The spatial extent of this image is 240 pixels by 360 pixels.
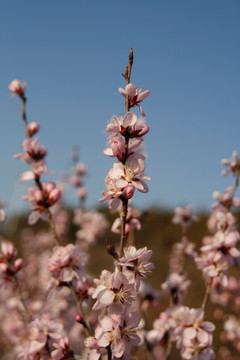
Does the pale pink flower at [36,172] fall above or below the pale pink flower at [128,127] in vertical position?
below

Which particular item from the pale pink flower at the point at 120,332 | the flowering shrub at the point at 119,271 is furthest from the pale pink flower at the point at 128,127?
the pale pink flower at the point at 120,332

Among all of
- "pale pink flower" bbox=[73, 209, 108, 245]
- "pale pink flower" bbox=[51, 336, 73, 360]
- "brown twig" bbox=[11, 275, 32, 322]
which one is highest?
"pale pink flower" bbox=[73, 209, 108, 245]

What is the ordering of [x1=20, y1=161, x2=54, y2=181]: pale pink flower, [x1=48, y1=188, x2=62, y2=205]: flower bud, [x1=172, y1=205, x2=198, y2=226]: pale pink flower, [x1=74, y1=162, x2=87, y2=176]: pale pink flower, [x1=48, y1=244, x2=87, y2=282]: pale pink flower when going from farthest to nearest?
[x1=74, y1=162, x2=87, y2=176]: pale pink flower
[x1=172, y1=205, x2=198, y2=226]: pale pink flower
[x1=20, y1=161, x2=54, y2=181]: pale pink flower
[x1=48, y1=188, x2=62, y2=205]: flower bud
[x1=48, y1=244, x2=87, y2=282]: pale pink flower

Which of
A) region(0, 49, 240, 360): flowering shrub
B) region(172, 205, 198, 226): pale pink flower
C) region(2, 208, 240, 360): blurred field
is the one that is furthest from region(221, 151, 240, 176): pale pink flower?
region(2, 208, 240, 360): blurred field

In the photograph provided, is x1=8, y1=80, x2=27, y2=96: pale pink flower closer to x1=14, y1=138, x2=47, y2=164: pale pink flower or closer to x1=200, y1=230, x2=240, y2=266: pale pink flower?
x1=14, y1=138, x2=47, y2=164: pale pink flower

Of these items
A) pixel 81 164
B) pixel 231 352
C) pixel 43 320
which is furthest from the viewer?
pixel 231 352

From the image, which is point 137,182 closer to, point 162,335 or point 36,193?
point 36,193

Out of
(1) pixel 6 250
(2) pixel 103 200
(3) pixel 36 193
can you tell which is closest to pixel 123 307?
(2) pixel 103 200

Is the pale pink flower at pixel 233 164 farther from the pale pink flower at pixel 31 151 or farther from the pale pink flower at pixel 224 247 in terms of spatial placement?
the pale pink flower at pixel 31 151
